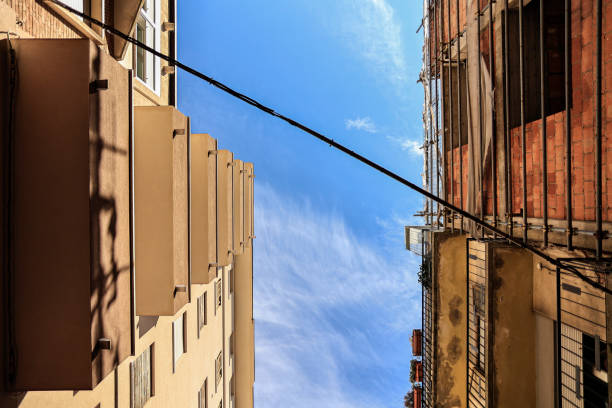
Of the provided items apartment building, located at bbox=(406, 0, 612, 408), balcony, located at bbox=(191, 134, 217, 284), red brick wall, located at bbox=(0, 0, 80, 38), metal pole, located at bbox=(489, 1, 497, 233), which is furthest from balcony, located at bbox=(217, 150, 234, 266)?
metal pole, located at bbox=(489, 1, 497, 233)

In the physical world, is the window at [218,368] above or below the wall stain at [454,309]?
below

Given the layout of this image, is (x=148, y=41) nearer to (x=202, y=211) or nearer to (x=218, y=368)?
(x=202, y=211)

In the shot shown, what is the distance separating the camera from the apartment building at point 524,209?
575 cm

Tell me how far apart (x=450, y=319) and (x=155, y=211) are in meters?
10.2

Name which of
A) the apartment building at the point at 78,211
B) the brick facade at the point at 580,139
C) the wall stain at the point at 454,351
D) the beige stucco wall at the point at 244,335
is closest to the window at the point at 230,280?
the beige stucco wall at the point at 244,335

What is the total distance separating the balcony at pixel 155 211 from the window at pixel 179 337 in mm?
4022

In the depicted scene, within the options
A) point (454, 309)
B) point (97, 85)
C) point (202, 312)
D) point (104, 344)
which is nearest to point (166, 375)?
point (202, 312)

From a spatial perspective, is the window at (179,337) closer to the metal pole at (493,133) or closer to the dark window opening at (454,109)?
the metal pole at (493,133)

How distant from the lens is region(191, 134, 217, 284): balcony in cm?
902

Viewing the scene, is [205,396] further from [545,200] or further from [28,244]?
[545,200]

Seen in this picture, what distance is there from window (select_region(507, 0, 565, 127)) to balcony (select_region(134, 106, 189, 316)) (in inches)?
359

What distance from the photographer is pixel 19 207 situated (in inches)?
157

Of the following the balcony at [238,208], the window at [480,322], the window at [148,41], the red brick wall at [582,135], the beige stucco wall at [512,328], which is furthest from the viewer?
the balcony at [238,208]

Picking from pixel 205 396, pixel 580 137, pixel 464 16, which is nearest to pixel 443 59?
pixel 464 16
